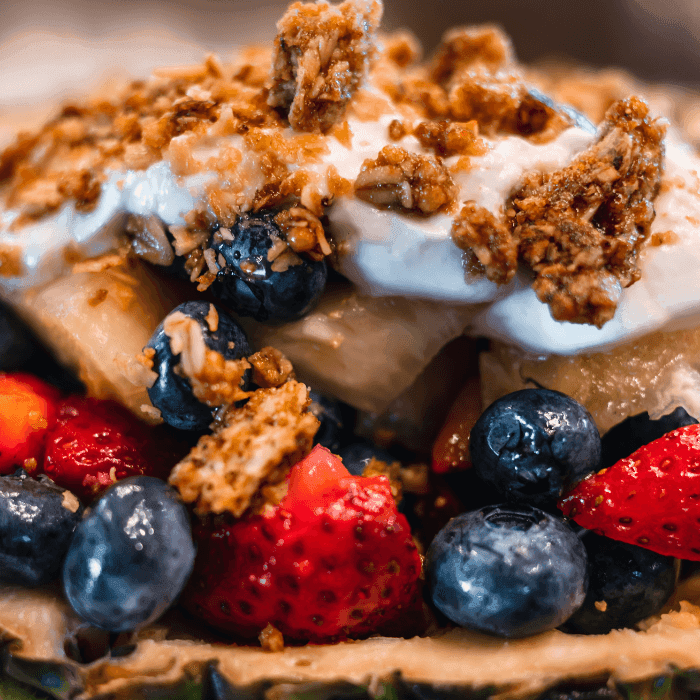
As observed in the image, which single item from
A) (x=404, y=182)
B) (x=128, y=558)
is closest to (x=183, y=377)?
(x=128, y=558)

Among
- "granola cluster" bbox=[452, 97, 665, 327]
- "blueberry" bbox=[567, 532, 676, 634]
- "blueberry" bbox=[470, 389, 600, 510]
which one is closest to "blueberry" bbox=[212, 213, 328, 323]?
"granola cluster" bbox=[452, 97, 665, 327]

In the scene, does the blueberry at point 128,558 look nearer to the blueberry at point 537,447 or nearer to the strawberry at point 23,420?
the strawberry at point 23,420

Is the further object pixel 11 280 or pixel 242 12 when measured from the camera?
pixel 242 12

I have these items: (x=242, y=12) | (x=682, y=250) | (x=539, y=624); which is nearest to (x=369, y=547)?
(x=539, y=624)

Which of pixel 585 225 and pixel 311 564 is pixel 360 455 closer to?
pixel 311 564

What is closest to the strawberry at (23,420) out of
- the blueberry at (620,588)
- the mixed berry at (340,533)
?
the mixed berry at (340,533)

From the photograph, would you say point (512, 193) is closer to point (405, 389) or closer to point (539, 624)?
point (405, 389)
